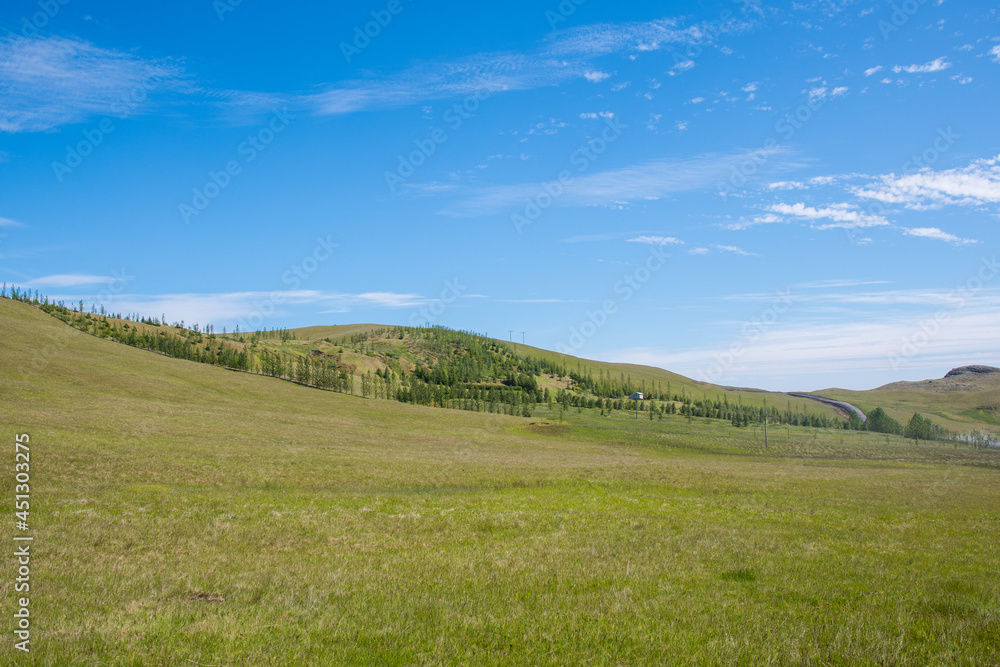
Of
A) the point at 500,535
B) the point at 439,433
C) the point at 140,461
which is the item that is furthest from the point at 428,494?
the point at 439,433

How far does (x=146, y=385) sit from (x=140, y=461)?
55.2m

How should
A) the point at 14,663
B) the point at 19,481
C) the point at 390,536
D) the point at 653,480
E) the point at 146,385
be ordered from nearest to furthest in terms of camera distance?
1. the point at 14,663
2. the point at 390,536
3. the point at 19,481
4. the point at 653,480
5. the point at 146,385

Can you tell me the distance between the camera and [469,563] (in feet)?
49.7

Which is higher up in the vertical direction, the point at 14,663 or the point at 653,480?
the point at 14,663

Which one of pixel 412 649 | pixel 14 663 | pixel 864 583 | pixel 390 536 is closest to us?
pixel 14 663

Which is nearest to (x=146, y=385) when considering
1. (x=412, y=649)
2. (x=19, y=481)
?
(x=19, y=481)

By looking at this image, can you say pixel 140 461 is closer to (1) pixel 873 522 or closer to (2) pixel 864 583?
(2) pixel 864 583

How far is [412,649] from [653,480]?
3449 centimetres

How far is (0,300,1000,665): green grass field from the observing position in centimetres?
904

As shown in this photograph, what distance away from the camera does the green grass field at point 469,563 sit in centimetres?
904

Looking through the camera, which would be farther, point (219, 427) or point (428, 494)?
point (219, 427)

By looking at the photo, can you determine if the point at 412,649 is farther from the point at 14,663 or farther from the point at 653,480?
the point at 653,480

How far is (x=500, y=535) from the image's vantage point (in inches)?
779

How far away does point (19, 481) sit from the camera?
915 inches
